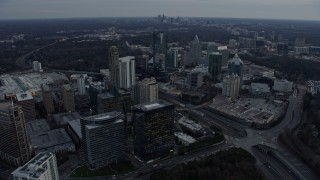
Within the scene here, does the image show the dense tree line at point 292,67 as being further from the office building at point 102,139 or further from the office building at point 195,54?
the office building at point 102,139

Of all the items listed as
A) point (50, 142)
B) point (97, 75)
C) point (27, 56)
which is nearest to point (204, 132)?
point (50, 142)

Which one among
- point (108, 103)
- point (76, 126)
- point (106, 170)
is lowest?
point (106, 170)

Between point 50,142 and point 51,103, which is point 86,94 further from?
point 50,142

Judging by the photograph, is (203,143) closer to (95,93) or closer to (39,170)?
(95,93)

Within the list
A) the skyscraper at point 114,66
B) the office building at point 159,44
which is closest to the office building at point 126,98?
the skyscraper at point 114,66

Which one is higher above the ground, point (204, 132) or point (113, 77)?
point (113, 77)

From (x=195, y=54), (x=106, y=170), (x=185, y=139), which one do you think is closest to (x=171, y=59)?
(x=195, y=54)
